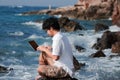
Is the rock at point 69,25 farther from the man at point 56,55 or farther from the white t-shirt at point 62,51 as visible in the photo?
the white t-shirt at point 62,51

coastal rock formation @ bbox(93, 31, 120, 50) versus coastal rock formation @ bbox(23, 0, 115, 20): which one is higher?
coastal rock formation @ bbox(23, 0, 115, 20)

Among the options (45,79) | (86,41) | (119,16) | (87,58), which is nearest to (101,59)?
(87,58)

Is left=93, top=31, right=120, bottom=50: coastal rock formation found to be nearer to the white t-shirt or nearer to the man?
the man

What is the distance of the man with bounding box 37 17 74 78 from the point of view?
6.91 meters

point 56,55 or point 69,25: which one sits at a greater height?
point 69,25

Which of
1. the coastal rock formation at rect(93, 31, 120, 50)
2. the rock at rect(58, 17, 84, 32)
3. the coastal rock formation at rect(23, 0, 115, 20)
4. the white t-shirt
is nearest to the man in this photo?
the white t-shirt

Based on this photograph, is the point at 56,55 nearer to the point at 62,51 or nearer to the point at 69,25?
the point at 62,51

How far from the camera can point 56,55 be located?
6922 mm

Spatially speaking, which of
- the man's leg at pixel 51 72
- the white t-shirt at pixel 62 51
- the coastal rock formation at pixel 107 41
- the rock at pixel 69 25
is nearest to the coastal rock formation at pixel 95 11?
the rock at pixel 69 25

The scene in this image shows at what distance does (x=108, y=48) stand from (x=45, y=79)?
1576cm

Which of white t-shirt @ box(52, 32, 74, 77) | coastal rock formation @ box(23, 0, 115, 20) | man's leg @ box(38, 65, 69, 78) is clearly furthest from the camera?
coastal rock formation @ box(23, 0, 115, 20)

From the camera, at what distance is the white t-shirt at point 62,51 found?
689cm

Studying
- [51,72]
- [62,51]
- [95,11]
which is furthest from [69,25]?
[62,51]

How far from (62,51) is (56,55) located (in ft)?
0.43
